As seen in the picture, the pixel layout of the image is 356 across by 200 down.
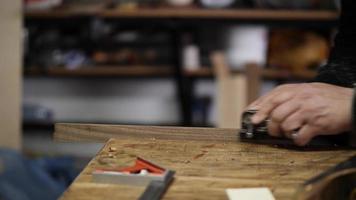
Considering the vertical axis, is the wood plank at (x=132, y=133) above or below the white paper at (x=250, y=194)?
above

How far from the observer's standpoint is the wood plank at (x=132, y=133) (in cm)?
92

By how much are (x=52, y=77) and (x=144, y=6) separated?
0.63 m

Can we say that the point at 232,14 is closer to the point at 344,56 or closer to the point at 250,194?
the point at 344,56

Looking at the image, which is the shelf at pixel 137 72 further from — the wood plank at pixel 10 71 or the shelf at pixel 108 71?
the wood plank at pixel 10 71

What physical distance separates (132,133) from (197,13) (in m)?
1.86

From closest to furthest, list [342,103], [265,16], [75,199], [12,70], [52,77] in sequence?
[75,199] → [342,103] → [12,70] → [265,16] → [52,77]

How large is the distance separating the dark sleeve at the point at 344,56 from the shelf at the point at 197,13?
164cm

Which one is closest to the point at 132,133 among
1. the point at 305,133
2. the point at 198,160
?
the point at 198,160

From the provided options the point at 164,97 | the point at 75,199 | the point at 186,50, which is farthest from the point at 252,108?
the point at 164,97

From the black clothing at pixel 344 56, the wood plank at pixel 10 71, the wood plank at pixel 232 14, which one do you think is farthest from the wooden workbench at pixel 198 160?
the wood plank at pixel 232 14

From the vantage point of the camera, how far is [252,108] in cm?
92

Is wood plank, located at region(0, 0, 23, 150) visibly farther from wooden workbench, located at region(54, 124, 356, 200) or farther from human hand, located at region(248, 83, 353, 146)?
human hand, located at region(248, 83, 353, 146)

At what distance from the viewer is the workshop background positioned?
8.95 feet

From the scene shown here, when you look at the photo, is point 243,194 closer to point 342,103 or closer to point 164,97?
point 342,103
